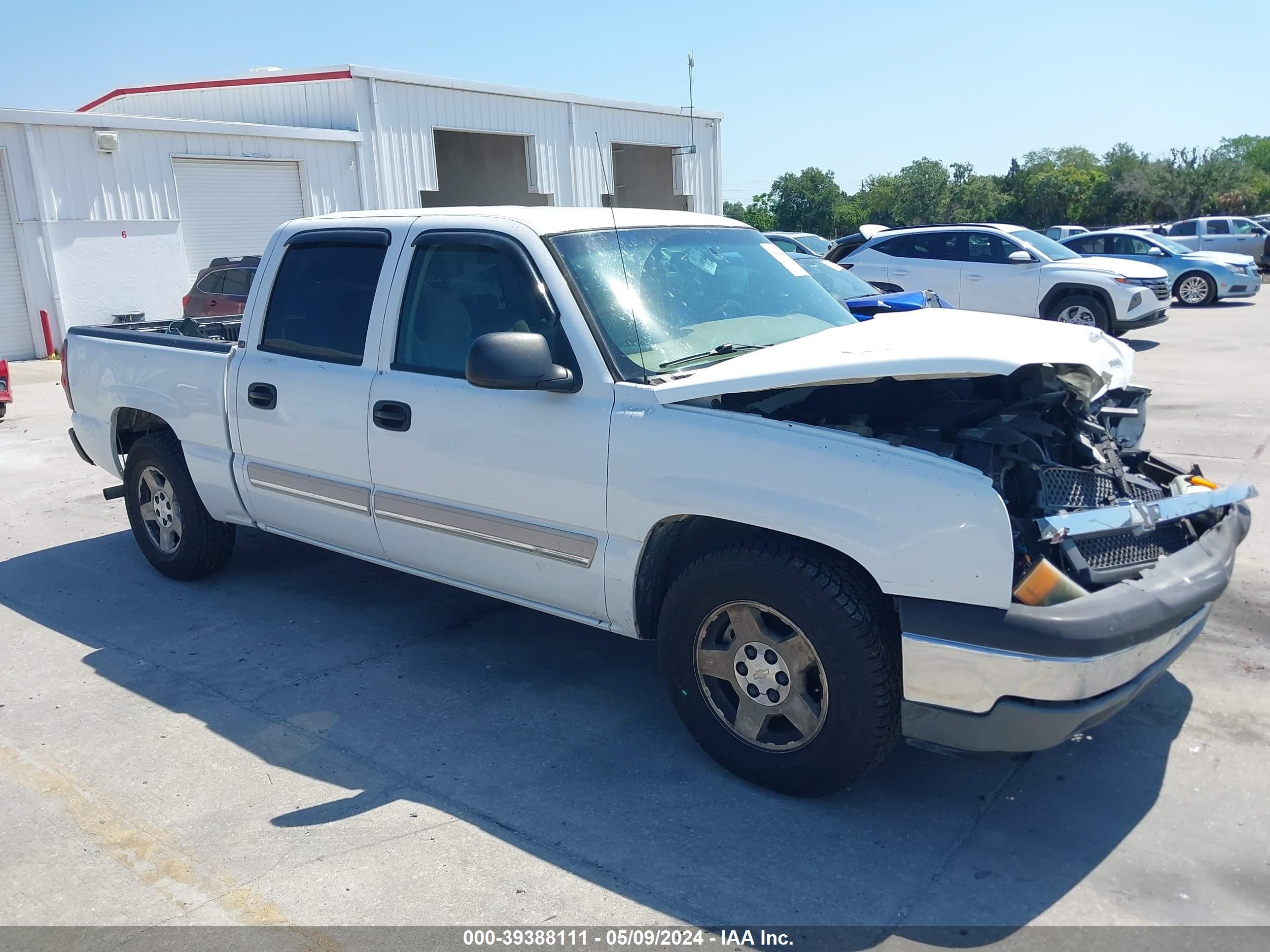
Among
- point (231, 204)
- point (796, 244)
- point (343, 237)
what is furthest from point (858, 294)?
point (231, 204)

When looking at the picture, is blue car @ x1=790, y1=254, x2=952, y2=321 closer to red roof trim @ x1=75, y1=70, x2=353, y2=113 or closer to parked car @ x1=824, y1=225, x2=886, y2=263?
parked car @ x1=824, y1=225, x2=886, y2=263

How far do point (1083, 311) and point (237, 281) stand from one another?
12.5 m

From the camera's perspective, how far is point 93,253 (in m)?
18.9

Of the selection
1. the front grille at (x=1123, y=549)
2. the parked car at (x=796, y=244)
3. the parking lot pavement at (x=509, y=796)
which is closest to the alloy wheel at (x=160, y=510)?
the parking lot pavement at (x=509, y=796)

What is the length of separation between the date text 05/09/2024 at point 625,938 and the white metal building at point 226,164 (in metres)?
13.6

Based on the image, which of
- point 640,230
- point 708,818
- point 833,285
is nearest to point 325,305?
point 640,230

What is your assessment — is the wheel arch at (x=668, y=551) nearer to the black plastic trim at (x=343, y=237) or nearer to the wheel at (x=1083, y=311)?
the black plastic trim at (x=343, y=237)

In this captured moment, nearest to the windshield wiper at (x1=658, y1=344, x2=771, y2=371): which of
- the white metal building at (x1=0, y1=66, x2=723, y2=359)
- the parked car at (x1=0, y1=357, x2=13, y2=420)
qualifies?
the parked car at (x1=0, y1=357, x2=13, y2=420)

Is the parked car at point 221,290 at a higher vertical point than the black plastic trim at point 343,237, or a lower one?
lower

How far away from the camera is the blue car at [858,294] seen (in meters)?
8.06

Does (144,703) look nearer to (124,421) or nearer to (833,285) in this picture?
(124,421)

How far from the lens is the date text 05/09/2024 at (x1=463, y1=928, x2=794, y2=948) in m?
2.84

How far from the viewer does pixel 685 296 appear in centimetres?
414

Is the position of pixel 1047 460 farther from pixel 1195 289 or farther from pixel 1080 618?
pixel 1195 289
